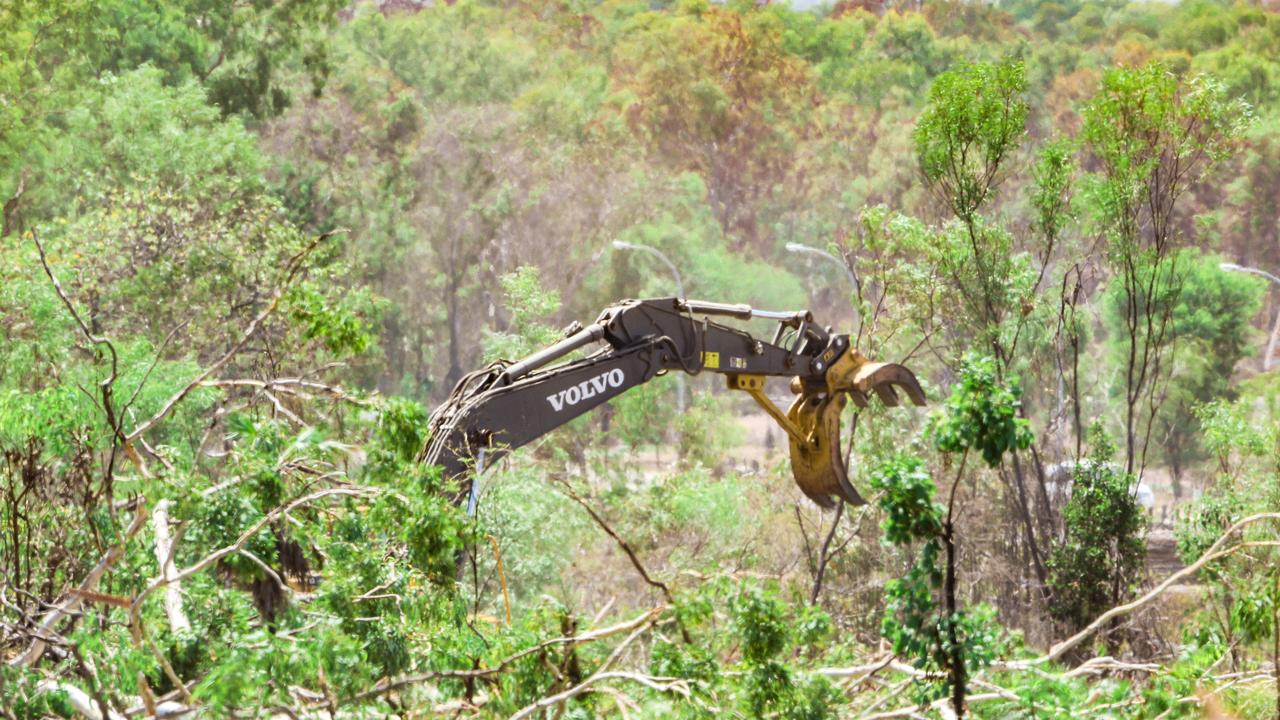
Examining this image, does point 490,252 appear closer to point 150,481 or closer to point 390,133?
point 390,133

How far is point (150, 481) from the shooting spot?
7703 mm

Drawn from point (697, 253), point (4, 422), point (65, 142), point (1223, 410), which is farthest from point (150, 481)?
point (697, 253)

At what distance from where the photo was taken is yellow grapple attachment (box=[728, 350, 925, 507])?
1578 cm

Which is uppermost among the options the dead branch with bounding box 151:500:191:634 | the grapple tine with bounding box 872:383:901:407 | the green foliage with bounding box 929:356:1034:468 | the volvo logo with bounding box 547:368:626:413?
the green foliage with bounding box 929:356:1034:468

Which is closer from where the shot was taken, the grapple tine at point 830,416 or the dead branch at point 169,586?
the dead branch at point 169,586

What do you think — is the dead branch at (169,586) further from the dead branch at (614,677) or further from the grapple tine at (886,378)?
the grapple tine at (886,378)

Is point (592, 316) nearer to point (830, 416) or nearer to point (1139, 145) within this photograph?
point (1139, 145)

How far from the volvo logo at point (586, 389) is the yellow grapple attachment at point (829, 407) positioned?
1785 mm

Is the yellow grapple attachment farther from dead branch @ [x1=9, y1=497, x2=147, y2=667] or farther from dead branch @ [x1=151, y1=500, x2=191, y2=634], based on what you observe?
dead branch @ [x1=9, y1=497, x2=147, y2=667]

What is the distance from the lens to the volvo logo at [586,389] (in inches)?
540

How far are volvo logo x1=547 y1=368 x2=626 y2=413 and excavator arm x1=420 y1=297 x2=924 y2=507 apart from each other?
0.04 ft

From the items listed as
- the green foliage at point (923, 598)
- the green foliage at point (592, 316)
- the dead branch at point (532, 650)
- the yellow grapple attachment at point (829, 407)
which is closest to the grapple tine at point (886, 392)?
the yellow grapple attachment at point (829, 407)

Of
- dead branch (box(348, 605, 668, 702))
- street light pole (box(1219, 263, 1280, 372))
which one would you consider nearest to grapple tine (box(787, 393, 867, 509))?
dead branch (box(348, 605, 668, 702))

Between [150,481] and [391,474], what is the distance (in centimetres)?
124
